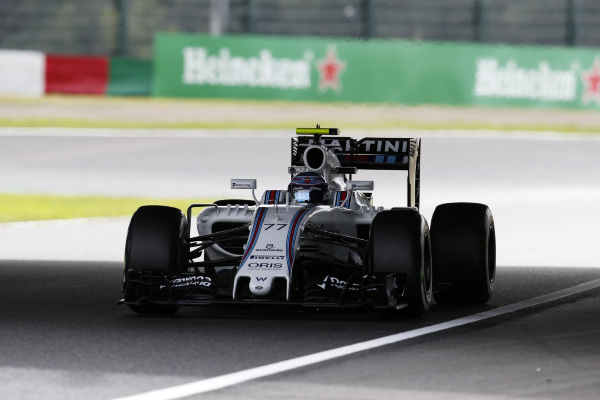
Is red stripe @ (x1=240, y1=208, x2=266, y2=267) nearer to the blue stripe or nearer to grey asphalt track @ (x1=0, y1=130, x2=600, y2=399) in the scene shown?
the blue stripe

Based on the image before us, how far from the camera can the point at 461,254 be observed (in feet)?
33.3

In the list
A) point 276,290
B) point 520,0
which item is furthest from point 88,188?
point 520,0

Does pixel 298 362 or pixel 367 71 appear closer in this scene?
pixel 298 362

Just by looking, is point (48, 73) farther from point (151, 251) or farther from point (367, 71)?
point (151, 251)

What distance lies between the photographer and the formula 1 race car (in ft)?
29.7

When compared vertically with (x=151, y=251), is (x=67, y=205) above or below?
below

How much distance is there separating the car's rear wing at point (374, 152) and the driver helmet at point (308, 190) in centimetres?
94

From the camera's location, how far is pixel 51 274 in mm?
12133

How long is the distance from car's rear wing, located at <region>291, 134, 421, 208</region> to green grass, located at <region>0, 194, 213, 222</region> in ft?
23.7

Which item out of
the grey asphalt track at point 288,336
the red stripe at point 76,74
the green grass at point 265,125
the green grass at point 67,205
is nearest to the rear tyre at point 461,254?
the grey asphalt track at point 288,336

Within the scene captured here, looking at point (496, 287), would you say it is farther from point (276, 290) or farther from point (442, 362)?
point (442, 362)

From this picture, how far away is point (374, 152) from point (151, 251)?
257 cm

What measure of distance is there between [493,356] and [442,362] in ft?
1.25

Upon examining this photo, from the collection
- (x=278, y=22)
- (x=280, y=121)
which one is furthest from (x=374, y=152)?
(x=278, y=22)
